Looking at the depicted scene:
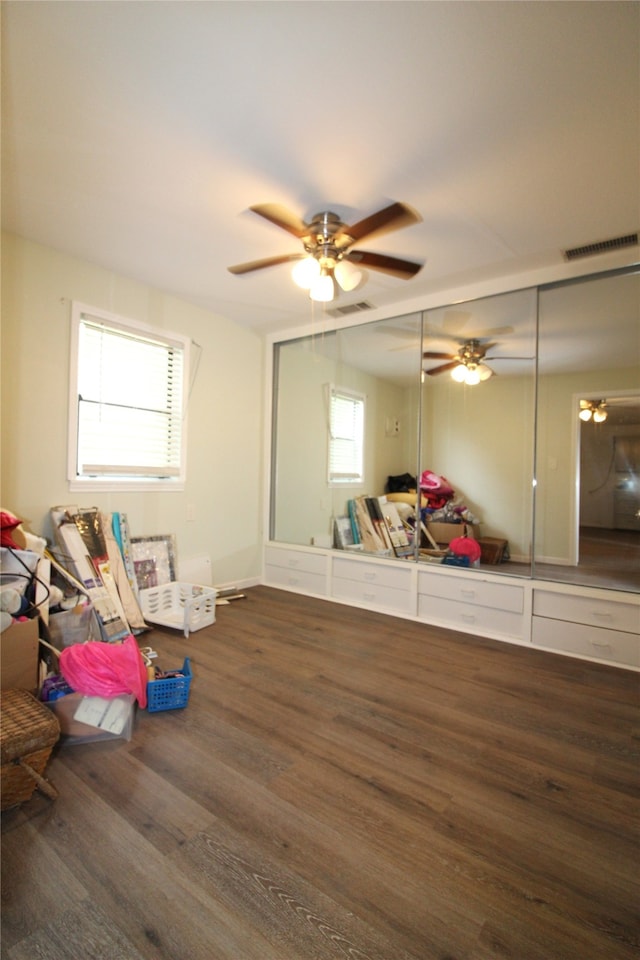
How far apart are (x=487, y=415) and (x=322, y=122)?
247cm

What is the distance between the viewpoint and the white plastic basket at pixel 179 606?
302cm

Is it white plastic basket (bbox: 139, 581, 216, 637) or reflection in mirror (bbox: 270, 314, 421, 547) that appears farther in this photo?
reflection in mirror (bbox: 270, 314, 421, 547)

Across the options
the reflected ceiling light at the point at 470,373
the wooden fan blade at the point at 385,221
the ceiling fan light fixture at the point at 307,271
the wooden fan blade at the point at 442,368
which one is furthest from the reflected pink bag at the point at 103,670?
the reflected ceiling light at the point at 470,373

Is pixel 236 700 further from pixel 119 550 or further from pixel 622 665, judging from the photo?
pixel 622 665

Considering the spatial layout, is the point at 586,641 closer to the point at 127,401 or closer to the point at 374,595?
the point at 374,595

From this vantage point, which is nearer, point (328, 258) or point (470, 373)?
point (328, 258)

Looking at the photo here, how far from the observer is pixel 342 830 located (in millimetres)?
1367

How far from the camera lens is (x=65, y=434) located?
116 inches

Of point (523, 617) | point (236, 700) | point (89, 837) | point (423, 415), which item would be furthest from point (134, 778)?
point (423, 415)

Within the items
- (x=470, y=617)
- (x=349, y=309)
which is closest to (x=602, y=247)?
(x=349, y=309)

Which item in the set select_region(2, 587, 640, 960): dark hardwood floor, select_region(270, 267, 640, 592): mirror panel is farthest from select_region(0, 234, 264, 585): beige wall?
select_region(2, 587, 640, 960): dark hardwood floor

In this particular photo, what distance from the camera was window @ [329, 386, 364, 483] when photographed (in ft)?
13.5

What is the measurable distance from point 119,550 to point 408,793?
A: 2498mm

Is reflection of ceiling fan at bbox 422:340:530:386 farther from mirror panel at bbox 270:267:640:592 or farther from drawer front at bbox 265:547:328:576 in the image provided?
drawer front at bbox 265:547:328:576
